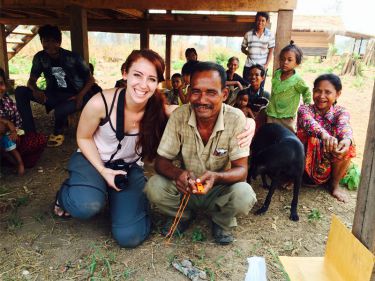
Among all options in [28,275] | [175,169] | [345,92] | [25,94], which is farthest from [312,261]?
[345,92]

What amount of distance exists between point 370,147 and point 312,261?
2.56 ft

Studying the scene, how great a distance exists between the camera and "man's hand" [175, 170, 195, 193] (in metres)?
2.26

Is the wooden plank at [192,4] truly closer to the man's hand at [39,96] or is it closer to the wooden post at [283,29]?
the wooden post at [283,29]

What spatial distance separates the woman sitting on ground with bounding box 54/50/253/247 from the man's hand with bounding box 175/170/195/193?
0.51m

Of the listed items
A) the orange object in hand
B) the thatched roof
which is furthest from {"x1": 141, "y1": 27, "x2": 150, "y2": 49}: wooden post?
the thatched roof

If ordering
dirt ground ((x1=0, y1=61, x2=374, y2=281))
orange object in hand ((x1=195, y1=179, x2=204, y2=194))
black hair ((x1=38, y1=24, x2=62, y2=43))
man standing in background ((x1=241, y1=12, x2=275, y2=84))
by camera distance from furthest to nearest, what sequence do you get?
man standing in background ((x1=241, y1=12, x2=275, y2=84)), black hair ((x1=38, y1=24, x2=62, y2=43)), dirt ground ((x1=0, y1=61, x2=374, y2=281)), orange object in hand ((x1=195, y1=179, x2=204, y2=194))

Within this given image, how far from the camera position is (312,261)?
1.89 meters

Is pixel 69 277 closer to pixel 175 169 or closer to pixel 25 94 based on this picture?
pixel 175 169

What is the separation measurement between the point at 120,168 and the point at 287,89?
2.35 metres

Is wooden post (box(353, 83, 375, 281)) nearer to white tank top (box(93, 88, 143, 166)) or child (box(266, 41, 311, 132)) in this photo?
white tank top (box(93, 88, 143, 166))

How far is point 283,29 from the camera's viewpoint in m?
4.12

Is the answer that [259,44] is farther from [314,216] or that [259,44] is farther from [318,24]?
[318,24]

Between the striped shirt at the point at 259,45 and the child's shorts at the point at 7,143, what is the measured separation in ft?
13.2

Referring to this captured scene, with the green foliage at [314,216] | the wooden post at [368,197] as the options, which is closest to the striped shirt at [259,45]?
the green foliage at [314,216]
